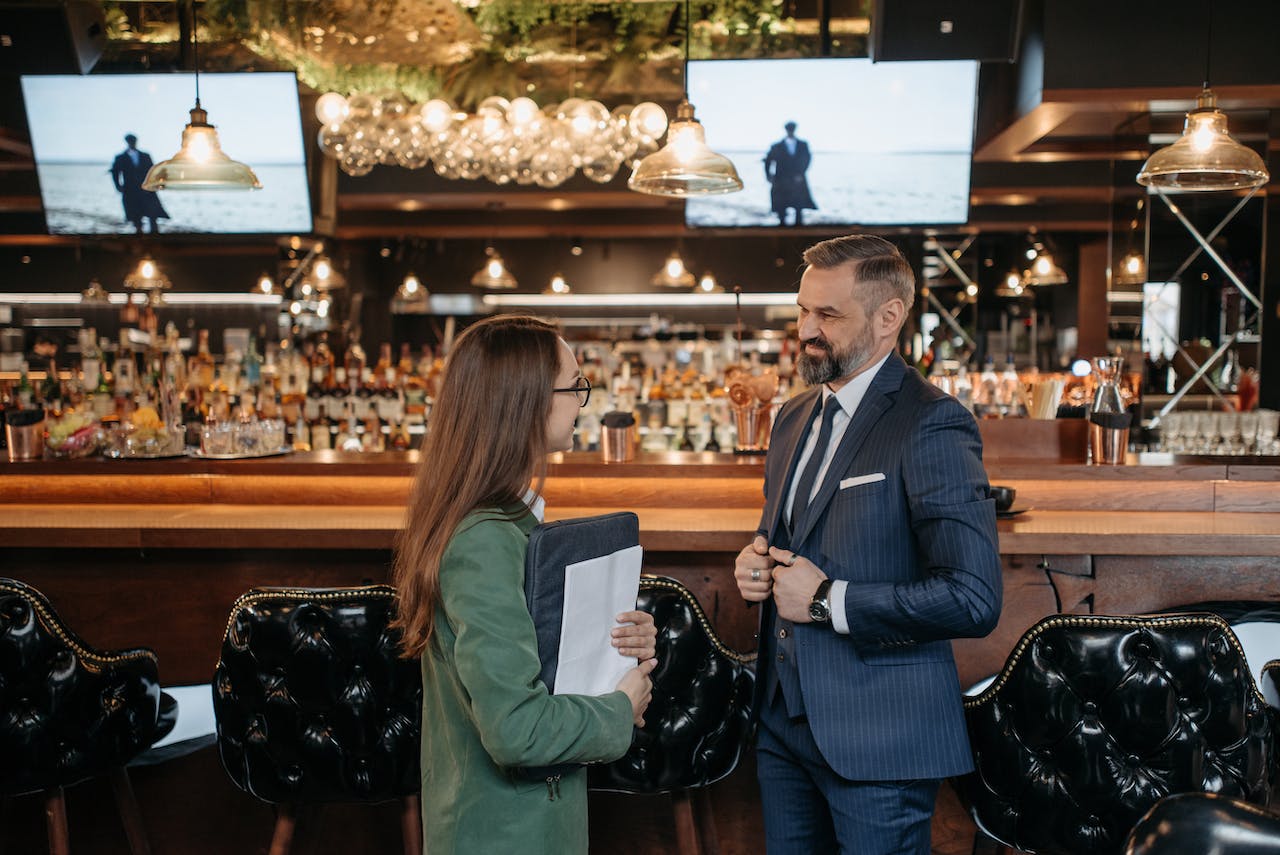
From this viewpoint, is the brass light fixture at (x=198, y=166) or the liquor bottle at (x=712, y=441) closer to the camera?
the brass light fixture at (x=198, y=166)

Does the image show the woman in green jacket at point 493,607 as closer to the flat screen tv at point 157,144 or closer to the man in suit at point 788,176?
the man in suit at point 788,176

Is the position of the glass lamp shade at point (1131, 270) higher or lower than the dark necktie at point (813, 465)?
higher

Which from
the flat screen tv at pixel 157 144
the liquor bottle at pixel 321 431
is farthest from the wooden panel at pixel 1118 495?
the flat screen tv at pixel 157 144

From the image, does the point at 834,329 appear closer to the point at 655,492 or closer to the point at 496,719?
the point at 496,719

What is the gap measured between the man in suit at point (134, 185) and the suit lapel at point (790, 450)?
4.49 meters

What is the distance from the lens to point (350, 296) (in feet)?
32.1

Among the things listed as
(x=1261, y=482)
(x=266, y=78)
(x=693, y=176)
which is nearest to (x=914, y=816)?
(x=1261, y=482)

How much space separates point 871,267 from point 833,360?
177 millimetres

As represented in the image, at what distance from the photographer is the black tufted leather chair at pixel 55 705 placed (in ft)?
7.84

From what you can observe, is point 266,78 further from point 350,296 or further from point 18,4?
point 350,296

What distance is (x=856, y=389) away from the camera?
2053 millimetres

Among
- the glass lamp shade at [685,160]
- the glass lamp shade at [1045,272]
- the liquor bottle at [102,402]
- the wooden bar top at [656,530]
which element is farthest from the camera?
the glass lamp shade at [1045,272]

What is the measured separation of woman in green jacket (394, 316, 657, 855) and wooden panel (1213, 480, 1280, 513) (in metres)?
2.43

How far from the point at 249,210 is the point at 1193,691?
526 centimetres
